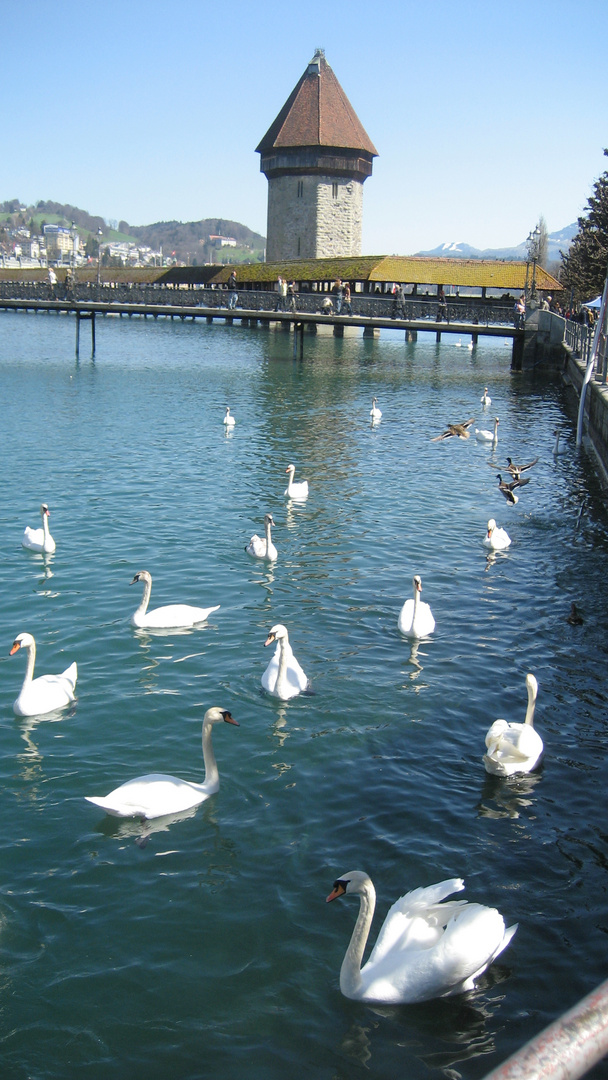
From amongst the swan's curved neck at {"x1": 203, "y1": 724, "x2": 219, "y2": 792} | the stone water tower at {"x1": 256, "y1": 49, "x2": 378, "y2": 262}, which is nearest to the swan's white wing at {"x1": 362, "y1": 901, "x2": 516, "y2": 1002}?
the swan's curved neck at {"x1": 203, "y1": 724, "x2": 219, "y2": 792}

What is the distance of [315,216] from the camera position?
261ft

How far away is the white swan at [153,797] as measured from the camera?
6816 mm

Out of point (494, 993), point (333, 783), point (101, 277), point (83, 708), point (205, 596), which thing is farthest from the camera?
point (101, 277)

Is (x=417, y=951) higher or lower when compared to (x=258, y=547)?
lower

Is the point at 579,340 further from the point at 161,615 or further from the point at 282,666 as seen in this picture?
the point at 282,666

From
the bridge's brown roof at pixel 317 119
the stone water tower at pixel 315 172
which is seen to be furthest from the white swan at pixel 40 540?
the bridge's brown roof at pixel 317 119

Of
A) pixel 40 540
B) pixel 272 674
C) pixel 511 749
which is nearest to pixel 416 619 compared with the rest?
pixel 272 674

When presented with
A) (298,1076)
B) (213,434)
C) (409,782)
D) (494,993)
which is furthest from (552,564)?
(213,434)

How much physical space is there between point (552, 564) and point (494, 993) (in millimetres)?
9447

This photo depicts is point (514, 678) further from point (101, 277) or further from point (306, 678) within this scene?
point (101, 277)

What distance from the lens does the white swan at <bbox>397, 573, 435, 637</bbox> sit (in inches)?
420

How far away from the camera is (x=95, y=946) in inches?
224

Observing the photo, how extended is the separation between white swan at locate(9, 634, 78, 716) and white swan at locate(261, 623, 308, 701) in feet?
6.47

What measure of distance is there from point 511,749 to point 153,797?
9.86ft
